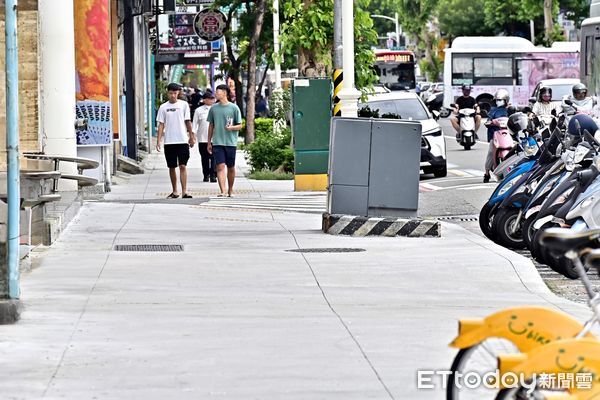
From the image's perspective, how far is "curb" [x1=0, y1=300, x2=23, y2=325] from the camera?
9.35m

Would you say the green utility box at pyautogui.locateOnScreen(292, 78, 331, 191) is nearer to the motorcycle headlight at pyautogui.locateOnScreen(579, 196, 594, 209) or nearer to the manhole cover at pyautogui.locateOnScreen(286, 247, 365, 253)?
the manhole cover at pyautogui.locateOnScreen(286, 247, 365, 253)

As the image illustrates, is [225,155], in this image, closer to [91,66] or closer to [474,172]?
[91,66]

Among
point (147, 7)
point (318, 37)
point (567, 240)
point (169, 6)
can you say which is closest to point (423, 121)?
point (318, 37)

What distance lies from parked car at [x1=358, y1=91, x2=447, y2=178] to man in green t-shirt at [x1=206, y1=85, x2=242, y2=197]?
6.28m

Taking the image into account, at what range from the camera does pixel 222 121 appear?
21203 mm

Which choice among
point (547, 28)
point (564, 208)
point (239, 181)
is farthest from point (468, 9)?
point (564, 208)

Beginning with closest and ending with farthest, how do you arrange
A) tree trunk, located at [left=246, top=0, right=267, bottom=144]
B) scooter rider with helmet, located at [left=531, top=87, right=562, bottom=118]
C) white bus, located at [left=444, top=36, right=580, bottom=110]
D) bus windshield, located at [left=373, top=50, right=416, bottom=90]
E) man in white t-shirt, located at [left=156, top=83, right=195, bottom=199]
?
1. man in white t-shirt, located at [left=156, top=83, right=195, bottom=199]
2. scooter rider with helmet, located at [left=531, top=87, right=562, bottom=118]
3. tree trunk, located at [left=246, top=0, right=267, bottom=144]
4. white bus, located at [left=444, top=36, right=580, bottom=110]
5. bus windshield, located at [left=373, top=50, right=416, bottom=90]

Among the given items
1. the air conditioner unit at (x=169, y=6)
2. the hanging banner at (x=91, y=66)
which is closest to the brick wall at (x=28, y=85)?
the hanging banner at (x=91, y=66)

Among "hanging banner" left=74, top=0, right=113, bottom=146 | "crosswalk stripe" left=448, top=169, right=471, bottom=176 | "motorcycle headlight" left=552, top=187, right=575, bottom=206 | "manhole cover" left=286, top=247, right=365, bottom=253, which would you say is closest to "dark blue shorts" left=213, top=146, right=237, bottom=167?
"hanging banner" left=74, top=0, right=113, bottom=146

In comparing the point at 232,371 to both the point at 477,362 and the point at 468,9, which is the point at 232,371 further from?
the point at 468,9

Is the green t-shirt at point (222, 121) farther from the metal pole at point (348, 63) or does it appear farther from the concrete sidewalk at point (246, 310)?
the concrete sidewalk at point (246, 310)

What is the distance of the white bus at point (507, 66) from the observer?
202 feet

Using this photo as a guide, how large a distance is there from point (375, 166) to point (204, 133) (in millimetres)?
9387

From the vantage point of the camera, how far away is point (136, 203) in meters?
19.6
